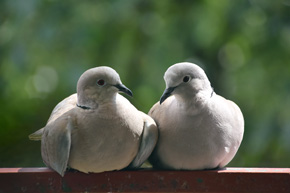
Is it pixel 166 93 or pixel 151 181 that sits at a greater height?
pixel 166 93

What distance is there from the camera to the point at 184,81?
5.00 feet

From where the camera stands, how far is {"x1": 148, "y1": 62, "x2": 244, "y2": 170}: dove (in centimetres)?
154

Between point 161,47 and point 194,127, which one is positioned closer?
point 194,127

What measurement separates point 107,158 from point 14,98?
187 cm

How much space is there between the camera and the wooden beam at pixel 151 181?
1.58 meters

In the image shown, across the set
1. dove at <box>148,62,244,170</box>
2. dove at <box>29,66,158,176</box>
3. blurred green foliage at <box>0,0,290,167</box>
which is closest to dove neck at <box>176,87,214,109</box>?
dove at <box>148,62,244,170</box>

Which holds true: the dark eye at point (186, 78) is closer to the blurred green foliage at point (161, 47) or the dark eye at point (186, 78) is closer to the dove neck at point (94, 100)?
the dove neck at point (94, 100)

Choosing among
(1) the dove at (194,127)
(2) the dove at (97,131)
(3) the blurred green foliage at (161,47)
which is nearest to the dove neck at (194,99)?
(1) the dove at (194,127)

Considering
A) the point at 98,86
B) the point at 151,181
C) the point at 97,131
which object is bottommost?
the point at 151,181

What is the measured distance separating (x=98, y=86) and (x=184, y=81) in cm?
27

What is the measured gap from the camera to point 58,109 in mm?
1713

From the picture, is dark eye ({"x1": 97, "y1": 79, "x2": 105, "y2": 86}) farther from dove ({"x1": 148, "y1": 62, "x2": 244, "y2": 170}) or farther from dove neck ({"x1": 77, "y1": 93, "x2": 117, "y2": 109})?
dove ({"x1": 148, "y1": 62, "x2": 244, "y2": 170})

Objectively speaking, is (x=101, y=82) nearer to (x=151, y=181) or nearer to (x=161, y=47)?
(x=151, y=181)

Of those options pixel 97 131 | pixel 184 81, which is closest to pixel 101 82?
pixel 97 131
